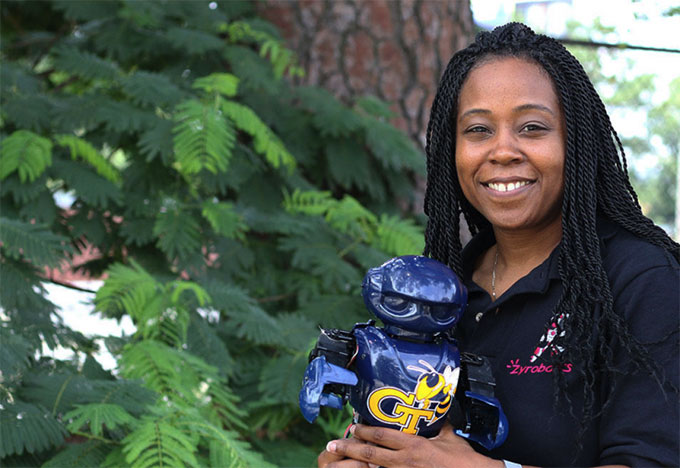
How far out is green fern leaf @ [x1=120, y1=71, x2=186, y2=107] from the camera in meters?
3.84

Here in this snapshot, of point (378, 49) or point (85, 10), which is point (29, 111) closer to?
point (85, 10)

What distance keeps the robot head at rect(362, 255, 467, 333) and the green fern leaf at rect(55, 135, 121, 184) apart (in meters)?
2.39

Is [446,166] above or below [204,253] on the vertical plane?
above

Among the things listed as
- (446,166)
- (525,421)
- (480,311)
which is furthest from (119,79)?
(525,421)

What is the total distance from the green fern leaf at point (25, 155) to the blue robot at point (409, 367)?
88.1 inches

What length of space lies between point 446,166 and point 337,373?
662mm

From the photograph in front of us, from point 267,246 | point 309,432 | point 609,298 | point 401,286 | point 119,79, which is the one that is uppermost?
point 609,298

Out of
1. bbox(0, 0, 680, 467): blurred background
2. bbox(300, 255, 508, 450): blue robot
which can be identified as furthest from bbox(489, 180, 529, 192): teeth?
bbox(0, 0, 680, 467): blurred background

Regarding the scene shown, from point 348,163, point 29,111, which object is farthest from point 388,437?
point 29,111

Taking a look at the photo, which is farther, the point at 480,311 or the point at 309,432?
the point at 309,432

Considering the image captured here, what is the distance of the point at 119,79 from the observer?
12.9ft

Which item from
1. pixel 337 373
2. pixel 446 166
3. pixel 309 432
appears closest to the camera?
pixel 337 373

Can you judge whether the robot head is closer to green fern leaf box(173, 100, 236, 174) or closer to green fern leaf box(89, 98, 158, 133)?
green fern leaf box(173, 100, 236, 174)

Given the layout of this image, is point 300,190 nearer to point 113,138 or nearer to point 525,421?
point 113,138
